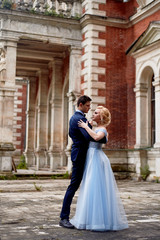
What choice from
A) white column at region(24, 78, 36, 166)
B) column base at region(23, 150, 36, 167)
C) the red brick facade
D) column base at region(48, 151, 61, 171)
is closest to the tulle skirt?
the red brick facade

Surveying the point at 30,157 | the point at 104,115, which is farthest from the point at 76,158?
the point at 30,157

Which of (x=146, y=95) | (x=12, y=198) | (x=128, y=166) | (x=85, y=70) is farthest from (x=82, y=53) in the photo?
(x=12, y=198)

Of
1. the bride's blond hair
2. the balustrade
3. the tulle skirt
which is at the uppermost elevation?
the balustrade

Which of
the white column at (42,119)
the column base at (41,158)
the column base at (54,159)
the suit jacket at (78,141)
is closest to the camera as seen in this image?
the suit jacket at (78,141)

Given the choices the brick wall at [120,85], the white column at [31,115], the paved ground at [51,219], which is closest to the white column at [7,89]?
the brick wall at [120,85]

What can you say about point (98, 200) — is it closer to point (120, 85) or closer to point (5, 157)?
point (5, 157)

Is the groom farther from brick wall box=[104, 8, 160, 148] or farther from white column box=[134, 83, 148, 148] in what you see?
brick wall box=[104, 8, 160, 148]

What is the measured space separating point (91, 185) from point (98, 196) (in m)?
0.18

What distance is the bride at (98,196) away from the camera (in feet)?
15.2

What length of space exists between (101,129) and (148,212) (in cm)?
225

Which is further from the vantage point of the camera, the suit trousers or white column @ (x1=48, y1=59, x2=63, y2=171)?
white column @ (x1=48, y1=59, x2=63, y2=171)

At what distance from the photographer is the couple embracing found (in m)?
4.66

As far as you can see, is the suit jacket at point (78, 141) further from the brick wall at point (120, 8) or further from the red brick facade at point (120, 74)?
the brick wall at point (120, 8)

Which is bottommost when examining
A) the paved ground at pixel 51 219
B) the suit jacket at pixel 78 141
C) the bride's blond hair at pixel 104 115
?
the paved ground at pixel 51 219
